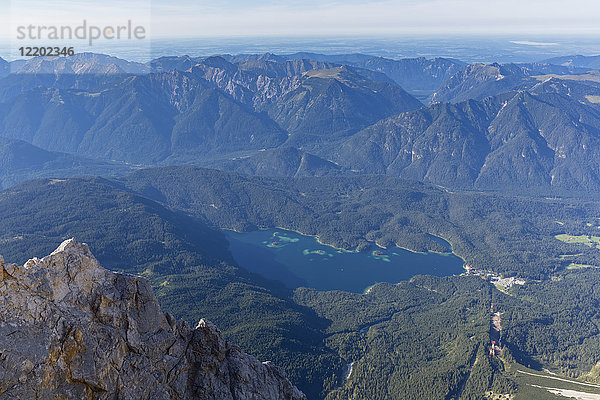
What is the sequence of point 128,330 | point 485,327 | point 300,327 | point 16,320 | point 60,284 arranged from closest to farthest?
point 16,320, point 60,284, point 128,330, point 300,327, point 485,327

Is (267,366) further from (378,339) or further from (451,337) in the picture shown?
(451,337)

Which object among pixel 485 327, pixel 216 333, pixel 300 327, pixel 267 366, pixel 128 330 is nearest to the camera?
pixel 128 330

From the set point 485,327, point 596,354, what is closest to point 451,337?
point 485,327

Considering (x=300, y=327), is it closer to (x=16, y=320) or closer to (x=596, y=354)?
(x=596, y=354)

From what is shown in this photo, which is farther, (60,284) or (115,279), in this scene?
(115,279)

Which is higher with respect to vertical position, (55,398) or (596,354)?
(55,398)

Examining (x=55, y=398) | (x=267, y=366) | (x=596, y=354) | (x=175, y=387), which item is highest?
(x=55, y=398)
